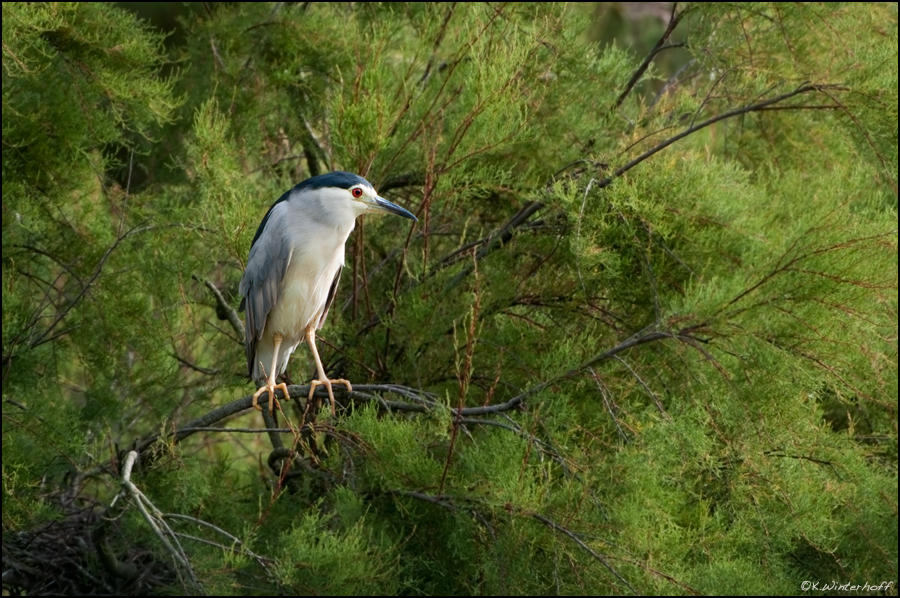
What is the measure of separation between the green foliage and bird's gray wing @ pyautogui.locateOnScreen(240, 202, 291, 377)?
111 mm

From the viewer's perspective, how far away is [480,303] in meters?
3.73

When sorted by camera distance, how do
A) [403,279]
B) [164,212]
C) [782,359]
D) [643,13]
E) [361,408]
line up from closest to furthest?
[782,359]
[361,408]
[403,279]
[164,212]
[643,13]

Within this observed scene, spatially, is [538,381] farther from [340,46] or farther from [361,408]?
[340,46]

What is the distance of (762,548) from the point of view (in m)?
3.41

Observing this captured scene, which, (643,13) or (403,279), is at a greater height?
(643,13)

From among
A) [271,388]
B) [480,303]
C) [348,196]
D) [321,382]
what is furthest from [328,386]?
[348,196]

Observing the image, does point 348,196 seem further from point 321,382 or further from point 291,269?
point 321,382

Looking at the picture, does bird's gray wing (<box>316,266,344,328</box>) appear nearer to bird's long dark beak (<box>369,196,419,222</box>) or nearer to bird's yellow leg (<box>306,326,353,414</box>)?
bird's yellow leg (<box>306,326,353,414</box>)

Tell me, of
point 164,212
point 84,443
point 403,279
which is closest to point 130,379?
point 84,443

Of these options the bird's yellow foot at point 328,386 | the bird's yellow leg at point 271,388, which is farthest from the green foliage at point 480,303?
the bird's yellow leg at point 271,388

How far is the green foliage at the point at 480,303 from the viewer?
329cm

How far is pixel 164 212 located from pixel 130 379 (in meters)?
0.77

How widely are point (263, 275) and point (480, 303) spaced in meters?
0.92

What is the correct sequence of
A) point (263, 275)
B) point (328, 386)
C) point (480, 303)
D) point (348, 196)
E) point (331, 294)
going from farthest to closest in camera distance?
1. point (331, 294)
2. point (263, 275)
3. point (348, 196)
4. point (480, 303)
5. point (328, 386)
